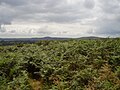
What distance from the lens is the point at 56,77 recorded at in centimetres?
1557

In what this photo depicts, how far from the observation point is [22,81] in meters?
15.0

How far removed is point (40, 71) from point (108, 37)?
9.52 metres

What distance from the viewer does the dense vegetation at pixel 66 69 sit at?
1431 centimetres

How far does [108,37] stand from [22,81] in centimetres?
1149

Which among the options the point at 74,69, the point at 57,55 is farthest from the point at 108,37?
the point at 74,69

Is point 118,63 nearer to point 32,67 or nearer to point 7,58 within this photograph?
point 32,67

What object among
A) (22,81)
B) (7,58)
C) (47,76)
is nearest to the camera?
(22,81)

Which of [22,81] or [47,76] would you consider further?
[47,76]

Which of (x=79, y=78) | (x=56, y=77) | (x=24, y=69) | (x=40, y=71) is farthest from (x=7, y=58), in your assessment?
(x=79, y=78)

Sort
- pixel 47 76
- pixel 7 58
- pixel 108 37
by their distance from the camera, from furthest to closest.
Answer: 1. pixel 108 37
2. pixel 7 58
3. pixel 47 76

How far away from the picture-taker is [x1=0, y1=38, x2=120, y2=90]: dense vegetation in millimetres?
14312

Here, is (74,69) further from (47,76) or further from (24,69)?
(24,69)

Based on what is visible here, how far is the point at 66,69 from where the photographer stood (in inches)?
633

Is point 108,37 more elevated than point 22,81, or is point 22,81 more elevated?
point 108,37
